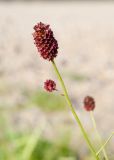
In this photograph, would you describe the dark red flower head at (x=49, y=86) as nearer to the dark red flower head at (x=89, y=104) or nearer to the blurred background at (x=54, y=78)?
the dark red flower head at (x=89, y=104)

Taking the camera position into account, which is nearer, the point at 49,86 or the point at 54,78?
the point at 49,86

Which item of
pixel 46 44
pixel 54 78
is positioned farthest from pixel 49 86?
pixel 54 78

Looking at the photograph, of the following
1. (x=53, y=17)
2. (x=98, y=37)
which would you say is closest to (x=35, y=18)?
(x=53, y=17)

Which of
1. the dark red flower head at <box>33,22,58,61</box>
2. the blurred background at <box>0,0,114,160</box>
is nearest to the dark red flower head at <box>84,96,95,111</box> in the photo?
the blurred background at <box>0,0,114,160</box>

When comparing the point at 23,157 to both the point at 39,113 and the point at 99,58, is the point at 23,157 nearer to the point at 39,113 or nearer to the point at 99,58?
the point at 39,113

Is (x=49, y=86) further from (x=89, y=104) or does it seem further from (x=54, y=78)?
(x=54, y=78)

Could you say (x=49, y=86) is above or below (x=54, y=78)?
below
